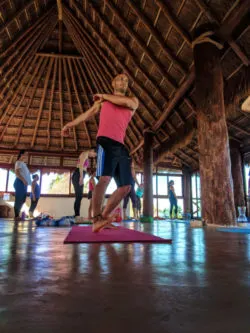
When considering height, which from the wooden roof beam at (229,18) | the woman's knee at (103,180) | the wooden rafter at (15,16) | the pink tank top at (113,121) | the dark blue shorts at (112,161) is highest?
the wooden rafter at (15,16)

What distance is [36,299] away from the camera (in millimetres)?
475

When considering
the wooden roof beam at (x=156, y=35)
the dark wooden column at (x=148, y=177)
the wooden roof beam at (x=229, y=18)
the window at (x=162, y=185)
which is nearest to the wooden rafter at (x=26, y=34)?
the wooden roof beam at (x=156, y=35)

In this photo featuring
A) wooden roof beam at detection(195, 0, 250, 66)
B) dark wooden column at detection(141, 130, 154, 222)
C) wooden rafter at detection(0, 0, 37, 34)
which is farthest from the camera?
dark wooden column at detection(141, 130, 154, 222)

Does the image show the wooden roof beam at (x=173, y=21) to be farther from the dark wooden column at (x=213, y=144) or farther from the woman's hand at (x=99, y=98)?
the woman's hand at (x=99, y=98)

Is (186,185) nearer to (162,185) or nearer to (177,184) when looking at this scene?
(177,184)

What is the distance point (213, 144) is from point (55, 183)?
11.5 metres

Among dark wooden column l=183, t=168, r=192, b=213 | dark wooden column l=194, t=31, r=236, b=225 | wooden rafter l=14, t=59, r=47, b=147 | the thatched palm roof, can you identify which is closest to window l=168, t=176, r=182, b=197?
dark wooden column l=183, t=168, r=192, b=213

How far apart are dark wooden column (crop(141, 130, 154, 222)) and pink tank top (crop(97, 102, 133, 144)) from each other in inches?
242

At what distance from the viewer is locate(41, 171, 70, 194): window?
553 inches

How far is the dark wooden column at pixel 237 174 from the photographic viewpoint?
946 cm

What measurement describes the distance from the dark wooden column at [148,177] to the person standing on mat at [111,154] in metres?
6.07

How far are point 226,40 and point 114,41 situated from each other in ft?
13.4

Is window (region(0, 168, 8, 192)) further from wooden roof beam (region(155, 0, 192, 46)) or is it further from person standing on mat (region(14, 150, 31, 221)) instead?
wooden roof beam (region(155, 0, 192, 46))

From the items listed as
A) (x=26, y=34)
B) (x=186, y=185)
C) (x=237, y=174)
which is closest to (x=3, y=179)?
(x=26, y=34)
